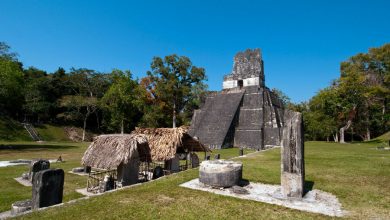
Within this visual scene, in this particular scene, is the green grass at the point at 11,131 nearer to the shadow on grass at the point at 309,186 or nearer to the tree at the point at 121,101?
the tree at the point at 121,101

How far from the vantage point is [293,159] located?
6305 mm

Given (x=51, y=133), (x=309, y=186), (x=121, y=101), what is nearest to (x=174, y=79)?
(x=121, y=101)

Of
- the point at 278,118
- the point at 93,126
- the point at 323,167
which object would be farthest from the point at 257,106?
the point at 93,126

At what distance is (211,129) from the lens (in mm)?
26062

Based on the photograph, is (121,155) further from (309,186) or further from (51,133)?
(51,133)

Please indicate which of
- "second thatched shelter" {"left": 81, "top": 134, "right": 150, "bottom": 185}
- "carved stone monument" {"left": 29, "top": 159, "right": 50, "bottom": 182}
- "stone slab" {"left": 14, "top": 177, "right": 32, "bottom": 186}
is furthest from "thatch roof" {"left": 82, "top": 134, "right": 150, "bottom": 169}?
"stone slab" {"left": 14, "top": 177, "right": 32, "bottom": 186}

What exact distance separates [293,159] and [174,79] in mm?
30911

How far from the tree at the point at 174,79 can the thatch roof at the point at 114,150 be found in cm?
2533

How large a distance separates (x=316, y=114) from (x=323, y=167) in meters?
23.8

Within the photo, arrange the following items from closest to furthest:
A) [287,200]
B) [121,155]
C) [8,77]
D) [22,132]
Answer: [287,200]
[121,155]
[8,77]
[22,132]

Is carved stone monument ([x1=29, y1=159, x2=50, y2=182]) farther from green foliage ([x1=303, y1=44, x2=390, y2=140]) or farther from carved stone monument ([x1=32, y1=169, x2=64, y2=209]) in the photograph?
green foliage ([x1=303, y1=44, x2=390, y2=140])

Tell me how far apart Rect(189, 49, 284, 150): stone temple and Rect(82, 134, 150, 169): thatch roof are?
47.3 ft

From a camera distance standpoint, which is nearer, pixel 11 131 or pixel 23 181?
pixel 23 181

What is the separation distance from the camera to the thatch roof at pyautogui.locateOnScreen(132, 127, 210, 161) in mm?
10703
